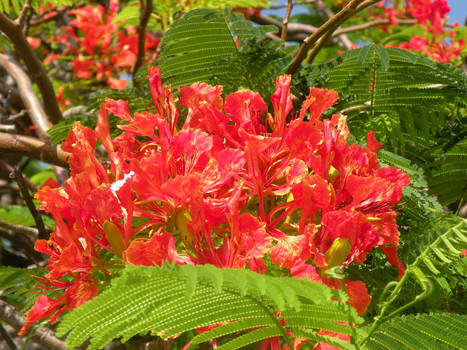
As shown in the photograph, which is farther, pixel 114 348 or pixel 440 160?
pixel 114 348

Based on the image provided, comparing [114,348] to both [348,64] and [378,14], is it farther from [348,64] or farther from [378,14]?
[378,14]

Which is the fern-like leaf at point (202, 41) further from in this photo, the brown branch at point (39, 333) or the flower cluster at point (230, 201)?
the brown branch at point (39, 333)

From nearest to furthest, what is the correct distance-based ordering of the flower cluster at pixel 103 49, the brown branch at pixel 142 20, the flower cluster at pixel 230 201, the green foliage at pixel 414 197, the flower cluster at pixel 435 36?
the flower cluster at pixel 230 201
the green foliage at pixel 414 197
the brown branch at pixel 142 20
the flower cluster at pixel 435 36
the flower cluster at pixel 103 49

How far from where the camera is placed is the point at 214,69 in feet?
5.39

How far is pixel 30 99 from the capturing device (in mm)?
3420

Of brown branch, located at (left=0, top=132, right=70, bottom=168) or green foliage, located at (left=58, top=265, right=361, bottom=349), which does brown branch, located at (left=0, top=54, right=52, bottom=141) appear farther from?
green foliage, located at (left=58, top=265, right=361, bottom=349)

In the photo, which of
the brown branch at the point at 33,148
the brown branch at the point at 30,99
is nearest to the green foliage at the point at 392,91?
the brown branch at the point at 33,148

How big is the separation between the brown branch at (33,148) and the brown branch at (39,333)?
0.62 metres

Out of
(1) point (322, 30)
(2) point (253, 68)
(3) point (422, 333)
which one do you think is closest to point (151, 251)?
(3) point (422, 333)

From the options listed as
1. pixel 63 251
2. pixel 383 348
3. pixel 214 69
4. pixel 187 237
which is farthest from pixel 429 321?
pixel 214 69

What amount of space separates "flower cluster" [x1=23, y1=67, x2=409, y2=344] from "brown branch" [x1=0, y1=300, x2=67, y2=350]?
0.85m

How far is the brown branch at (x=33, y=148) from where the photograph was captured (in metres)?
2.41

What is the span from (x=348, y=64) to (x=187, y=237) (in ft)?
2.51

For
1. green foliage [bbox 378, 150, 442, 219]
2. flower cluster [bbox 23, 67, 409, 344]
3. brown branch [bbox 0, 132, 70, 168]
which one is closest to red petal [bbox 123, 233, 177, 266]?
flower cluster [bbox 23, 67, 409, 344]
